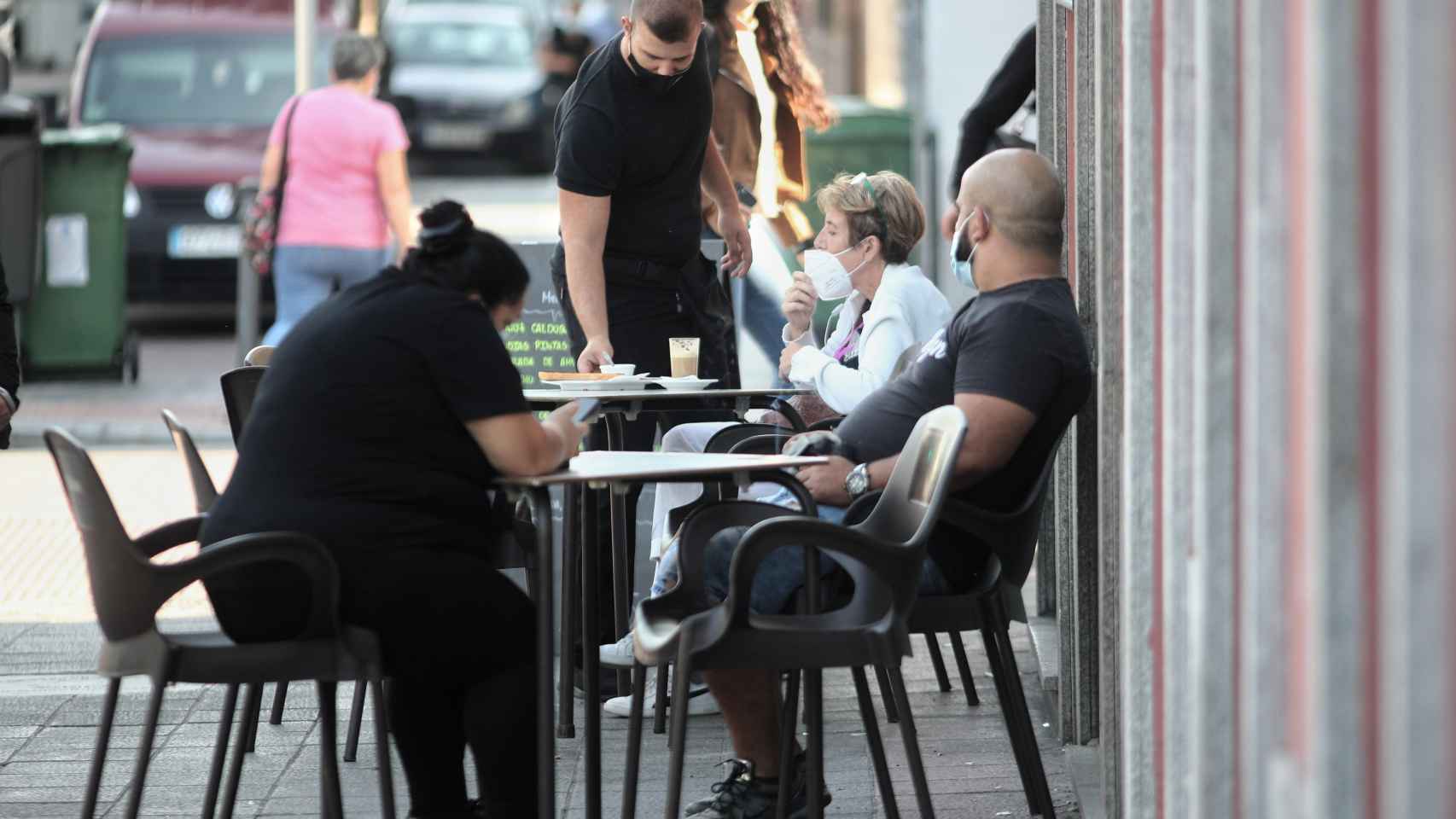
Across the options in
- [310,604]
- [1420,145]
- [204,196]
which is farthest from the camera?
[204,196]

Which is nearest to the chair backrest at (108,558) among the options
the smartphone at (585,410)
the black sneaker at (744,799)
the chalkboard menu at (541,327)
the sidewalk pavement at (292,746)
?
the sidewalk pavement at (292,746)

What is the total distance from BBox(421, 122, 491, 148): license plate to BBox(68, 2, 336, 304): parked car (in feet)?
19.8

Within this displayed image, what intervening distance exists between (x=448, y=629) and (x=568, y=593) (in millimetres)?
1238

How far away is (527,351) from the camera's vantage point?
6.52 m

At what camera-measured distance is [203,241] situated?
14.4 meters

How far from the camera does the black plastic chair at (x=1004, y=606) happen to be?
4.22 metres

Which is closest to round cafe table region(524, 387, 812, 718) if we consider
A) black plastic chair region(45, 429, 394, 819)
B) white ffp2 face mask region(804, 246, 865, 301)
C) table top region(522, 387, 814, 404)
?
table top region(522, 387, 814, 404)

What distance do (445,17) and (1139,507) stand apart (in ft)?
63.3

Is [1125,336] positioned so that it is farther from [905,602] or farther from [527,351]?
[527,351]

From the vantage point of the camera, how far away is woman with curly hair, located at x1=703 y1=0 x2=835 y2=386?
711 cm

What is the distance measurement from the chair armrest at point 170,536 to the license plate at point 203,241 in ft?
33.5

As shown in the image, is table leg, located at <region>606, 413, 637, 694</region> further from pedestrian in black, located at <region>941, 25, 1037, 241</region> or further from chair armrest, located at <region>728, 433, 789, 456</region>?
pedestrian in black, located at <region>941, 25, 1037, 241</region>

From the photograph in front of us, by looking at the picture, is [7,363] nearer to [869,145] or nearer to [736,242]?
[736,242]

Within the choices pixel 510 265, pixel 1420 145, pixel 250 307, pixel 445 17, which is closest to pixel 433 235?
pixel 510 265
